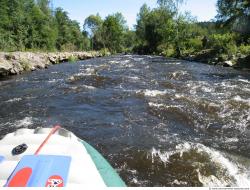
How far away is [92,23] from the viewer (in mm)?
88250

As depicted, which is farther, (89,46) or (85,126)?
(89,46)

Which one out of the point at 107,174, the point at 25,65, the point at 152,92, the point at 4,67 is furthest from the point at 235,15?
the point at 107,174

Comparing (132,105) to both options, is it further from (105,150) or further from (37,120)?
(105,150)

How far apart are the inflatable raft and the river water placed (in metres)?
1.85

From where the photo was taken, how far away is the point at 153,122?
28.2ft

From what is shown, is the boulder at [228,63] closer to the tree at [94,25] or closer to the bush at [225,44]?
the bush at [225,44]

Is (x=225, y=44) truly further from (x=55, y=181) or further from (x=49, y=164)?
(x=55, y=181)

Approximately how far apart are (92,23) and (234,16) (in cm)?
5536

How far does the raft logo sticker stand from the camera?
9.54ft

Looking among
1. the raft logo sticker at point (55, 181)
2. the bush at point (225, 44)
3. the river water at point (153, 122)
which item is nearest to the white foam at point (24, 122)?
the river water at point (153, 122)

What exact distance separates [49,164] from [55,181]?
30cm

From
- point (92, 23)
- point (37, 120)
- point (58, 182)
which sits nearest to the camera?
point (58, 182)

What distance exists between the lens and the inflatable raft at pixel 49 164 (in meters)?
2.99

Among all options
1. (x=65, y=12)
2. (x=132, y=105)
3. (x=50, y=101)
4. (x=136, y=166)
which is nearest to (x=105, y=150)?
(x=136, y=166)
